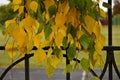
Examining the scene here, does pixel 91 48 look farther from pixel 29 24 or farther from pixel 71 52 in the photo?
pixel 29 24

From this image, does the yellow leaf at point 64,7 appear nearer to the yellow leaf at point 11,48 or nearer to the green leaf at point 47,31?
the green leaf at point 47,31

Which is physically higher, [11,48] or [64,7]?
[64,7]

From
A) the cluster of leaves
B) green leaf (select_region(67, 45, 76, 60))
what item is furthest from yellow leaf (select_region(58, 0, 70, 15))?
green leaf (select_region(67, 45, 76, 60))

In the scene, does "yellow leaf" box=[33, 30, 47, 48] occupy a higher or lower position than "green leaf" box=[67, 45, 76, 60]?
higher

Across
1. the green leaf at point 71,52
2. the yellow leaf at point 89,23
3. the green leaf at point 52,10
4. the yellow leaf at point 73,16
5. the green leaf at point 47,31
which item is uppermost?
the green leaf at point 52,10

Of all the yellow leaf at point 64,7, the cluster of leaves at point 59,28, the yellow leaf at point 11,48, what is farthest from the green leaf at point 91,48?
the yellow leaf at point 11,48

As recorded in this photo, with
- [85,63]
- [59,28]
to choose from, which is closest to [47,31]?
[59,28]

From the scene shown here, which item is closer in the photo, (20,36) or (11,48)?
(20,36)

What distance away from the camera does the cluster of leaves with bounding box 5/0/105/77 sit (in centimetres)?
83

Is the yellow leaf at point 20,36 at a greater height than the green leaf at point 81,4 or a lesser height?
lesser

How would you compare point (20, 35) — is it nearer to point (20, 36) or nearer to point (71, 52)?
point (20, 36)

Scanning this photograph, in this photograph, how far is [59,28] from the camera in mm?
843

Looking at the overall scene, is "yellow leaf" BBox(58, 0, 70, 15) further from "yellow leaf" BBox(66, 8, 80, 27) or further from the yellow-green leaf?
the yellow-green leaf

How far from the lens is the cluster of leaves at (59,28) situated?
0.83 m
